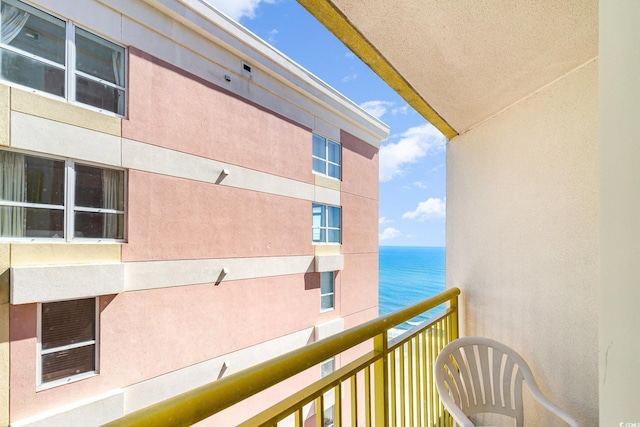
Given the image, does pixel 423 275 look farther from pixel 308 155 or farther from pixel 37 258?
pixel 37 258

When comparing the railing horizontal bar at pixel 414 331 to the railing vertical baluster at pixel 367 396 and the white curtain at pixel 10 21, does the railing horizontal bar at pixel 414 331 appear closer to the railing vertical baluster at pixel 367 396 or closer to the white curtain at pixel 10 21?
the railing vertical baluster at pixel 367 396

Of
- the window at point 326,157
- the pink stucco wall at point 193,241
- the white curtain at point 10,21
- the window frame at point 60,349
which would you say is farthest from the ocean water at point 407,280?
the white curtain at point 10,21

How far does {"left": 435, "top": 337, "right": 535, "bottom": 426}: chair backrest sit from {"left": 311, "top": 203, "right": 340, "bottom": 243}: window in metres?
7.23

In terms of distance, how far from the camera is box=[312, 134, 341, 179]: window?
30.6 ft

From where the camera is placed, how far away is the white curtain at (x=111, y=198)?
4.96 m

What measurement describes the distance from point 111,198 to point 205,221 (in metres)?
1.65

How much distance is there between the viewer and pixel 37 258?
418cm

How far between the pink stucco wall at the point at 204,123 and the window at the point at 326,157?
0.72 metres

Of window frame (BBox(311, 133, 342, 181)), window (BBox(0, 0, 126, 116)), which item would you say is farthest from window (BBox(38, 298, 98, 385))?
window frame (BBox(311, 133, 342, 181))

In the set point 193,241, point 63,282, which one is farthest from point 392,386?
point 193,241

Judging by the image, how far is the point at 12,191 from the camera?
409cm

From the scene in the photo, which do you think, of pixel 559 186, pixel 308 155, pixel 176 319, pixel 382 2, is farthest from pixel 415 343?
pixel 308 155

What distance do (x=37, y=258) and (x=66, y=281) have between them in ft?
1.43

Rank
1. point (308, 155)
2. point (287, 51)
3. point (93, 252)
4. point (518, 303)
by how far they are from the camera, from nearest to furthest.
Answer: point (518, 303), point (93, 252), point (287, 51), point (308, 155)
